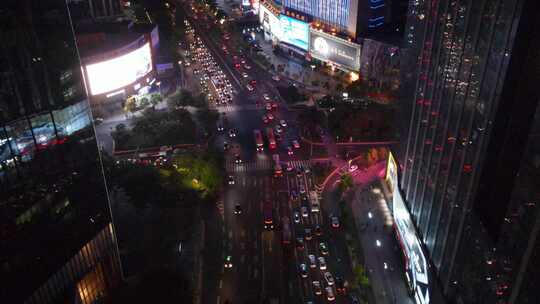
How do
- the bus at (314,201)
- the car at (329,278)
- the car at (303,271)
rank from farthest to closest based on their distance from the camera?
the bus at (314,201) → the car at (303,271) → the car at (329,278)

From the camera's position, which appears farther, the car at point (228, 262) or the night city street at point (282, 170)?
the car at point (228, 262)

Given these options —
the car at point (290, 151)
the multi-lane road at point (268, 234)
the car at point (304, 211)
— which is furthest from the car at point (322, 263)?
the car at point (290, 151)

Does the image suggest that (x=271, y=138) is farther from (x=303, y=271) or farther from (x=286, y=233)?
(x=303, y=271)

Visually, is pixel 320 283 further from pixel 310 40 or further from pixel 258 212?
pixel 310 40

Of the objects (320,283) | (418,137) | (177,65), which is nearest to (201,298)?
(320,283)

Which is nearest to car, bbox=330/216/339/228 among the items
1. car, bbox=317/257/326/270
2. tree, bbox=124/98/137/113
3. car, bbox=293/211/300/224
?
car, bbox=293/211/300/224

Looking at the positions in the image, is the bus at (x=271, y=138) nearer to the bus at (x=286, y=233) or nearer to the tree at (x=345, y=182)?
the tree at (x=345, y=182)

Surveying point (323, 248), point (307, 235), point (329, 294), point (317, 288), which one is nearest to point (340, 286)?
point (329, 294)
